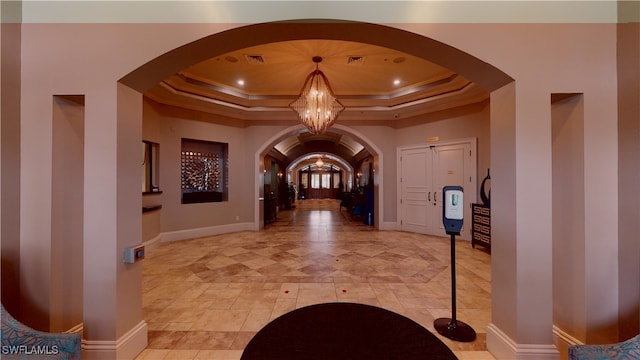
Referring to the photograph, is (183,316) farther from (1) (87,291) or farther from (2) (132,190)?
(2) (132,190)

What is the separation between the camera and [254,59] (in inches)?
165

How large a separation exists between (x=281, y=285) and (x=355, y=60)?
3.96m

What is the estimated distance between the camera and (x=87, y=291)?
1.85 m

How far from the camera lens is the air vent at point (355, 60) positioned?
418cm

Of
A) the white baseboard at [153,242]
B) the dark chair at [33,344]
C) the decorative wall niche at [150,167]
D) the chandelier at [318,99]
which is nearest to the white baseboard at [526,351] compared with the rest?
the dark chair at [33,344]

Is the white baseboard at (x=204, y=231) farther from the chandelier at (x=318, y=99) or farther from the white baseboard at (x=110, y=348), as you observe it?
Result: the white baseboard at (x=110, y=348)

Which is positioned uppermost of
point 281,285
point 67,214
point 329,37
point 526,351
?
point 329,37

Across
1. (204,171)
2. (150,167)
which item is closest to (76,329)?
(150,167)

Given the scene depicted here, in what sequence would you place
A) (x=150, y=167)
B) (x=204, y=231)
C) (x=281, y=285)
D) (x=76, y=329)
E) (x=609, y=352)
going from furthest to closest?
(x=204, y=231) → (x=150, y=167) → (x=281, y=285) → (x=76, y=329) → (x=609, y=352)

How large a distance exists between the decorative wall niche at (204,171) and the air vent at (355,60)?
410cm

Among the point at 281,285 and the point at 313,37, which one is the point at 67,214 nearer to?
the point at 281,285

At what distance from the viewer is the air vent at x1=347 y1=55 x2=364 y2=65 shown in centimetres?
418

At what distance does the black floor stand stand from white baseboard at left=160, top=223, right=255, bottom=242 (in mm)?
5581

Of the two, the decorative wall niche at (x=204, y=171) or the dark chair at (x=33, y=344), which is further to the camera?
the decorative wall niche at (x=204, y=171)
